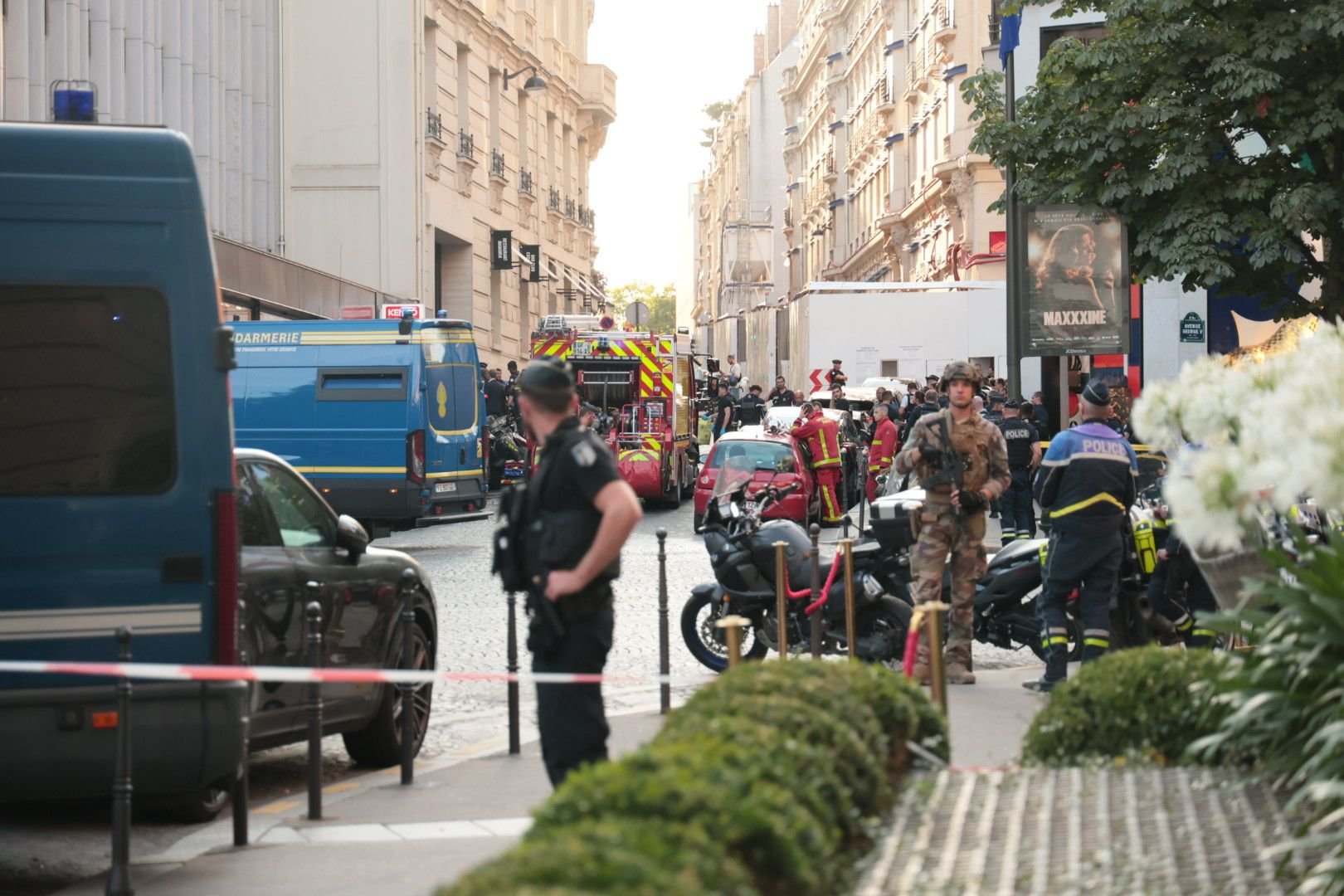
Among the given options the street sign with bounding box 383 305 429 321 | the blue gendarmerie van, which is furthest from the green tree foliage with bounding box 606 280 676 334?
the blue gendarmerie van

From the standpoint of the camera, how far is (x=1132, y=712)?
620 centimetres

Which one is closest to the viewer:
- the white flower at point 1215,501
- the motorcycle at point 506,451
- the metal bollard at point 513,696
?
the white flower at point 1215,501

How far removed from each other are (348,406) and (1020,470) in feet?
24.7

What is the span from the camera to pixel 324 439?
72.0ft

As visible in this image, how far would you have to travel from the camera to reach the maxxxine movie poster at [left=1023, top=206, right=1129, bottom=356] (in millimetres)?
21969

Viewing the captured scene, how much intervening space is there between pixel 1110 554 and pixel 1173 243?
1184 cm

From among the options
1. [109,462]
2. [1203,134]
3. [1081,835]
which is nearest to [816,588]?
[109,462]

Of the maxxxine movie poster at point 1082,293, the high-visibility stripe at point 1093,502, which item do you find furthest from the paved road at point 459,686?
the maxxxine movie poster at point 1082,293

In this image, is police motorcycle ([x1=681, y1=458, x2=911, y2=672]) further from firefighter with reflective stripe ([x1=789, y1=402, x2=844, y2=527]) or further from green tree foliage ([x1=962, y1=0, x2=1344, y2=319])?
firefighter with reflective stripe ([x1=789, y1=402, x2=844, y2=527])

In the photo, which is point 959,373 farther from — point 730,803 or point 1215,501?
point 730,803

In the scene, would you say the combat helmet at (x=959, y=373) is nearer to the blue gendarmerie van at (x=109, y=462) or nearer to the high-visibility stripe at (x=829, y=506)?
the blue gendarmerie van at (x=109, y=462)

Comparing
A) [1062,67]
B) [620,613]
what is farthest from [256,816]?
[1062,67]

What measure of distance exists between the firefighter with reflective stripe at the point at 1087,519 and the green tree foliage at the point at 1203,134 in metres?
11.3

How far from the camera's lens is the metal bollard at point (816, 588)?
1170cm
